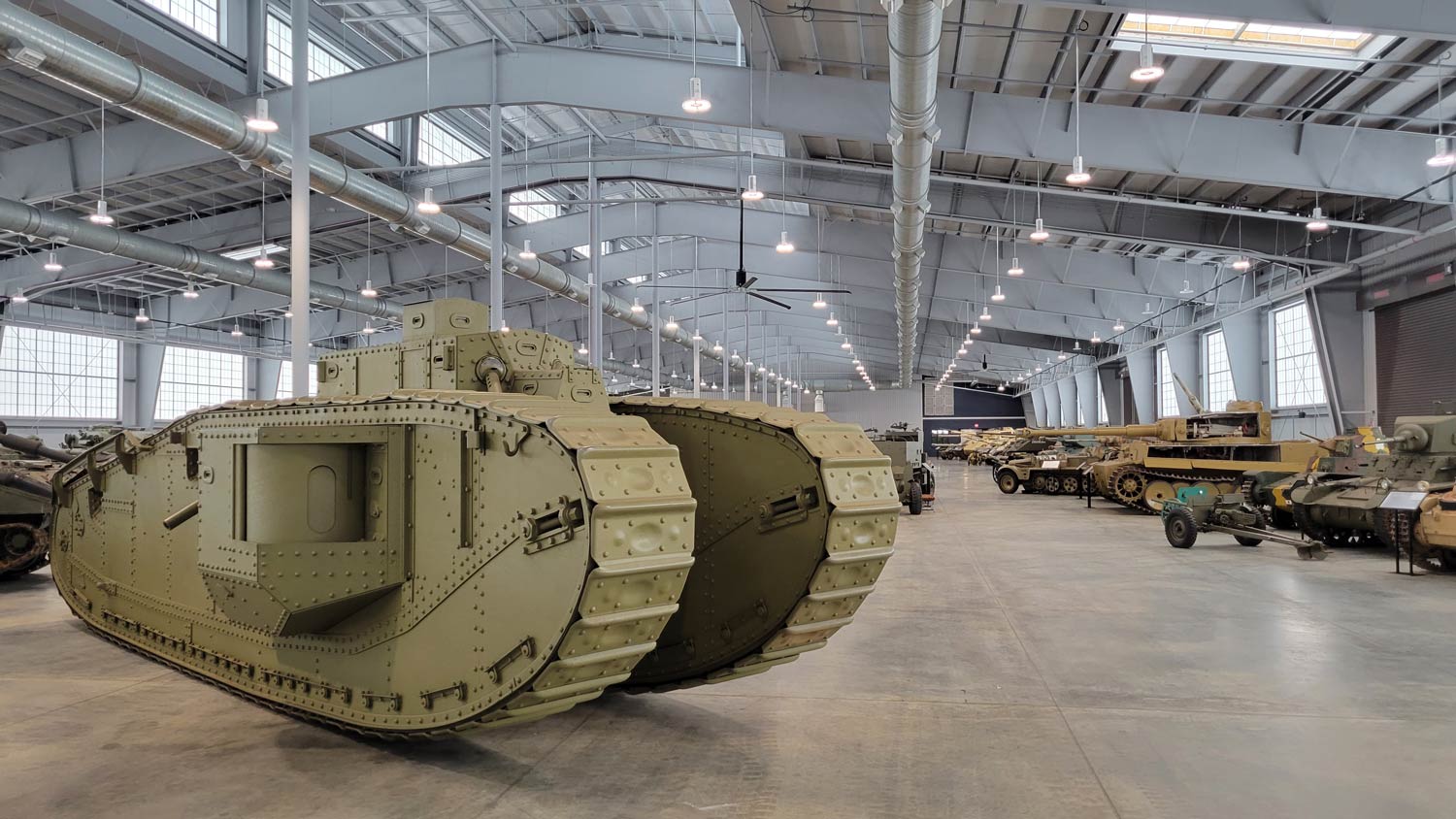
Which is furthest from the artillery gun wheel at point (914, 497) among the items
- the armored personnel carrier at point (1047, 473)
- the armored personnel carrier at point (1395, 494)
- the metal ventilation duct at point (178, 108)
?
the metal ventilation duct at point (178, 108)

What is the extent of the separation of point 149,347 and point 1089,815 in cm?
3916

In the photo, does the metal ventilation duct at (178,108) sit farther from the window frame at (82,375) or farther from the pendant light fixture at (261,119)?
the window frame at (82,375)

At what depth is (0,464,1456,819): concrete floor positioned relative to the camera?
197 inches

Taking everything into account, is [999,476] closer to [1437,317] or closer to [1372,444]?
[1437,317]

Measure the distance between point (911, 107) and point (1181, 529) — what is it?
866cm

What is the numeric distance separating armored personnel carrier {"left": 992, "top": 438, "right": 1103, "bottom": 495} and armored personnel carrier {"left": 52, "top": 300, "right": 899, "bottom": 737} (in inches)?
997

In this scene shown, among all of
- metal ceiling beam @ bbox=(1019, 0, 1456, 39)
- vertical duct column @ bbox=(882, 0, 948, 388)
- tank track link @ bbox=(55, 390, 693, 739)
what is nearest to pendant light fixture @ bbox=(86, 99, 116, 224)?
vertical duct column @ bbox=(882, 0, 948, 388)

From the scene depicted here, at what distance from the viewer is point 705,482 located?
6656 millimetres

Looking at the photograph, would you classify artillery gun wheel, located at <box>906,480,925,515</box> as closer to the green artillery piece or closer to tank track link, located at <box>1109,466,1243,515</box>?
tank track link, located at <box>1109,466,1243,515</box>

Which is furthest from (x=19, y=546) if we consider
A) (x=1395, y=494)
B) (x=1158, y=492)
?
(x=1158, y=492)

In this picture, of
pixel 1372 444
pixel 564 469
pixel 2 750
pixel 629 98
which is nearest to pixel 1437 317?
pixel 1372 444

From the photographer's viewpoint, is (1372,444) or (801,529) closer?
(801,529)

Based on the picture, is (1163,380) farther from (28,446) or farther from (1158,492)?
(28,446)

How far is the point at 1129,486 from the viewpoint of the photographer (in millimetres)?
23516
